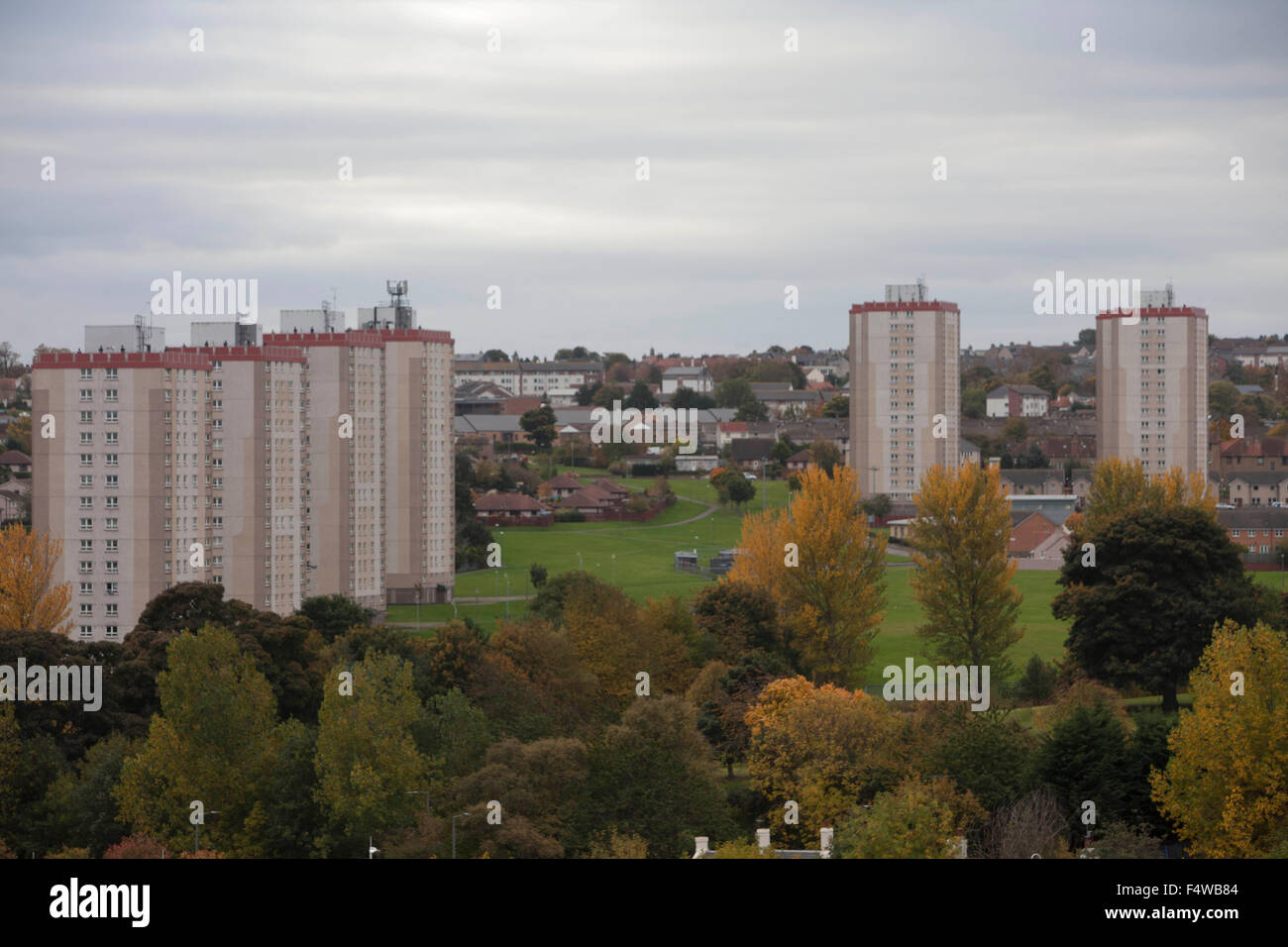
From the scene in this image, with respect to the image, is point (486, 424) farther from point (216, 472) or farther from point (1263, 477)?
point (216, 472)

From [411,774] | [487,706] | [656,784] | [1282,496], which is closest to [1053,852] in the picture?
[656,784]

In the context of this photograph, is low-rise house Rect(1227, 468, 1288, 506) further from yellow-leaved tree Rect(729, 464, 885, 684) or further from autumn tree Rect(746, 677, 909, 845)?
autumn tree Rect(746, 677, 909, 845)

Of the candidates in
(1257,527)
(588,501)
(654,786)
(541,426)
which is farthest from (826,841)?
(541,426)

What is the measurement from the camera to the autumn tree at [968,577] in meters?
48.1

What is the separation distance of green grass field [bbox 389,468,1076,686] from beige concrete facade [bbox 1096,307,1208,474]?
15.6m

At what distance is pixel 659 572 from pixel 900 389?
28.8m

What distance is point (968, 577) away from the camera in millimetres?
48125

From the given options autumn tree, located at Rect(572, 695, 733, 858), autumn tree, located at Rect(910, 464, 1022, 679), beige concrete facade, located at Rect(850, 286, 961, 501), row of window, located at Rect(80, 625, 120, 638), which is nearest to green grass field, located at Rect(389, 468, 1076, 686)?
autumn tree, located at Rect(910, 464, 1022, 679)

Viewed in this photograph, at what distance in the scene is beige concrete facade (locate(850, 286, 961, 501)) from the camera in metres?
100

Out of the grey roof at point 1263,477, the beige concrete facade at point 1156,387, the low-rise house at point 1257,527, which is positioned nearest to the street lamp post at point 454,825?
the low-rise house at point 1257,527

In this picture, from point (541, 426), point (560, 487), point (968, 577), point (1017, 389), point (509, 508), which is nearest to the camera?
point (968, 577)

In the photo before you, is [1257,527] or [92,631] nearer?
[92,631]
